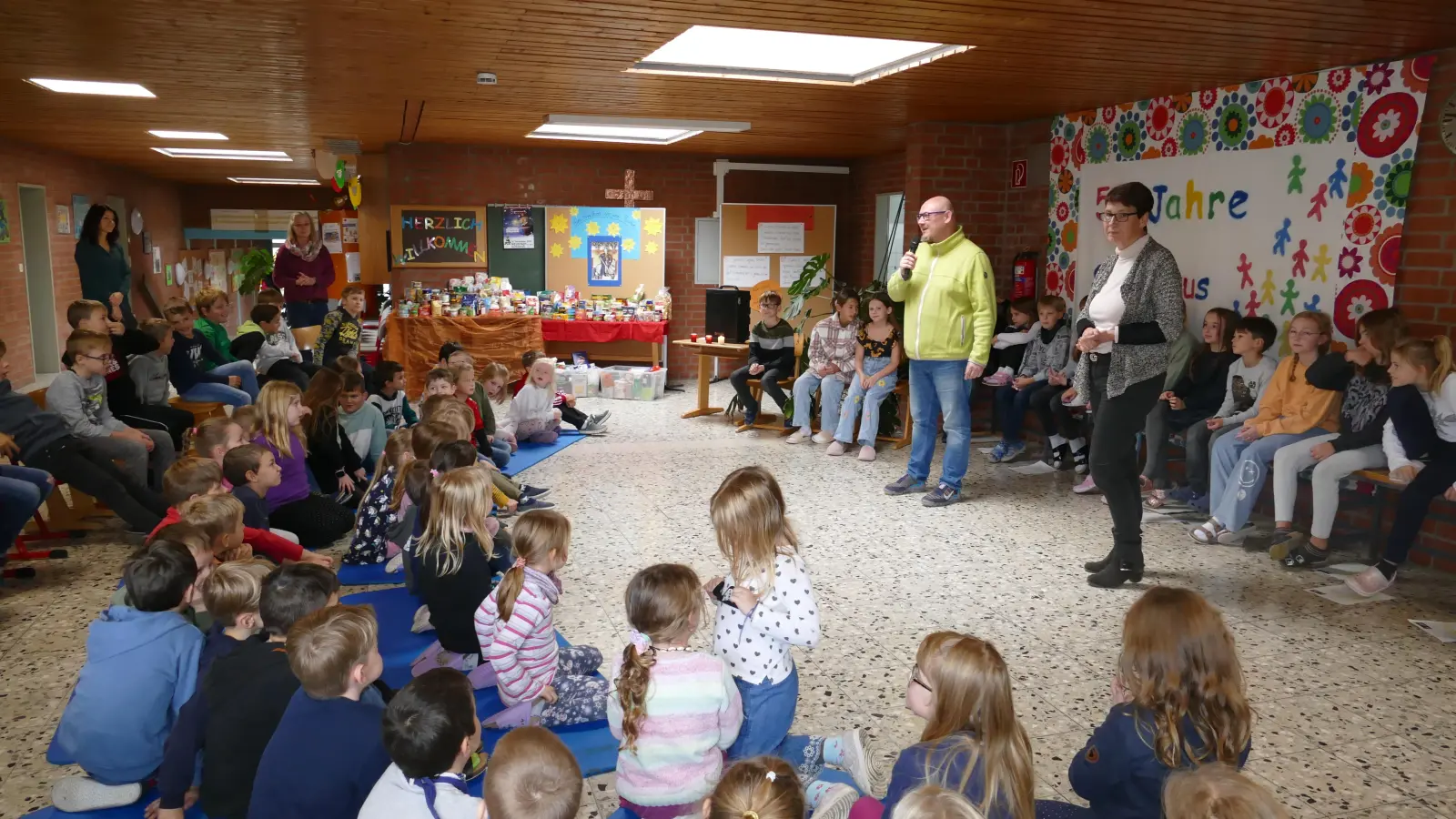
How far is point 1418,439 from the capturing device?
4359mm

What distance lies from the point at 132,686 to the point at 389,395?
3796mm

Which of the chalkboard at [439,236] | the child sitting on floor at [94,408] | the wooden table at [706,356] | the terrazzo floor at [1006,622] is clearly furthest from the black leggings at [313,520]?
the chalkboard at [439,236]

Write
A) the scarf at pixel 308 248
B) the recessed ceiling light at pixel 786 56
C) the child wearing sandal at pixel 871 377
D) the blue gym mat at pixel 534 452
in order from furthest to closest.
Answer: the scarf at pixel 308 248 → the child wearing sandal at pixel 871 377 → the blue gym mat at pixel 534 452 → the recessed ceiling light at pixel 786 56

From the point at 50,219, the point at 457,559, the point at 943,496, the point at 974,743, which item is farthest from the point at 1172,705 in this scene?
the point at 50,219

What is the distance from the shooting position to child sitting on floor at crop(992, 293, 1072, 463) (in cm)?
689

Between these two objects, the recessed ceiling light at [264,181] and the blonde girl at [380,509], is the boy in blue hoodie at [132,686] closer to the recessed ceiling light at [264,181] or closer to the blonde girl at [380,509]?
the blonde girl at [380,509]

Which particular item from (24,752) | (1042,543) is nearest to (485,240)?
(1042,543)

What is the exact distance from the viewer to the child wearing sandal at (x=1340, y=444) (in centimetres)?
466

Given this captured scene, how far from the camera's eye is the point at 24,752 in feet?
9.62

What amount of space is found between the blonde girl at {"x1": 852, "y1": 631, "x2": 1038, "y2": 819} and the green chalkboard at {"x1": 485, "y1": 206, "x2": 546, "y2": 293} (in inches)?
362

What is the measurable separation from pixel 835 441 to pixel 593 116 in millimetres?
3076

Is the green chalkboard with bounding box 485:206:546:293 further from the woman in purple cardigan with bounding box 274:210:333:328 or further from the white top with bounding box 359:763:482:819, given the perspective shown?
the white top with bounding box 359:763:482:819

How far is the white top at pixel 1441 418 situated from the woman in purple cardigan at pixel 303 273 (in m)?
8.01

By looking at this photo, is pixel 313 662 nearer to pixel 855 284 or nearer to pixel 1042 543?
pixel 1042 543
